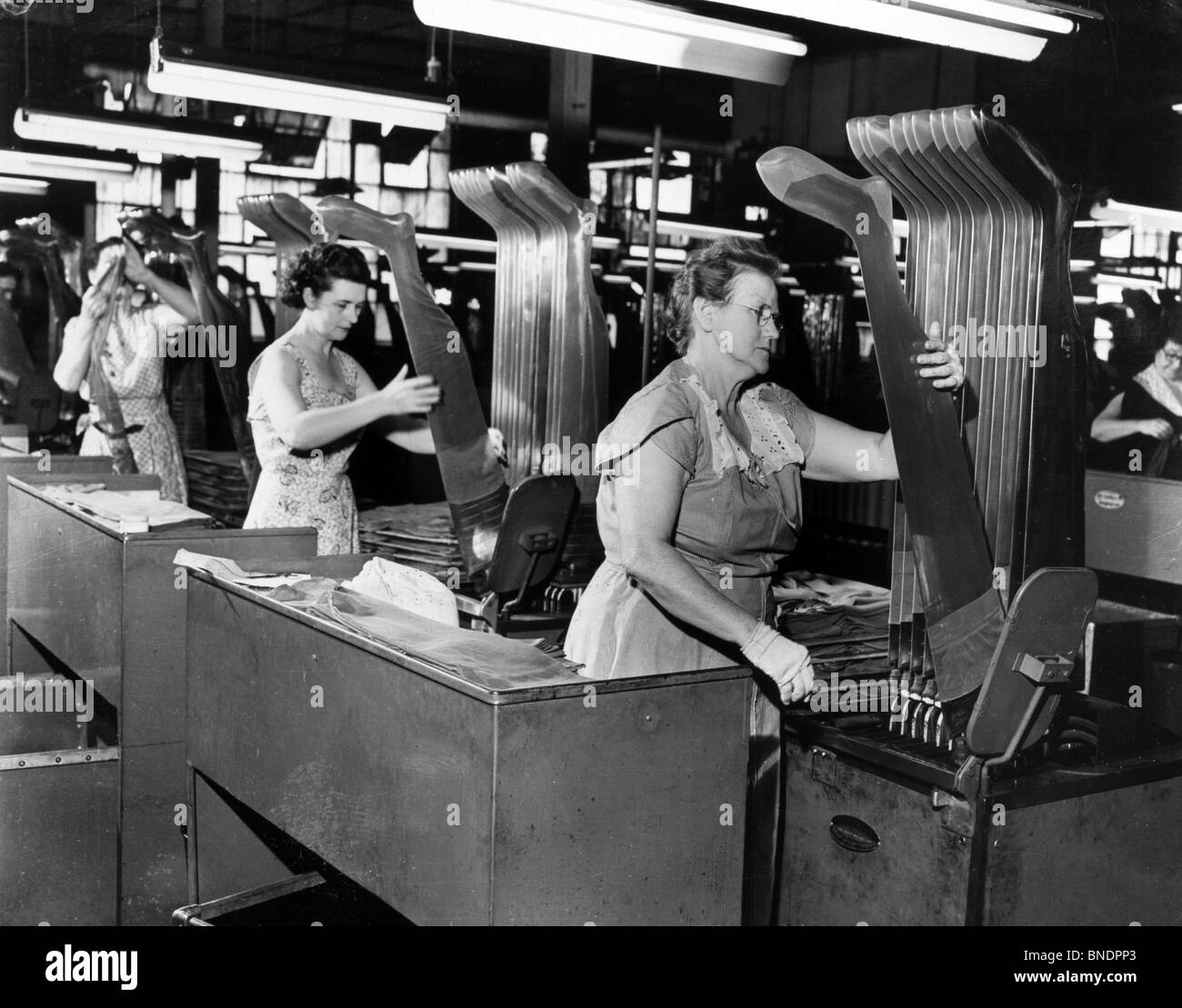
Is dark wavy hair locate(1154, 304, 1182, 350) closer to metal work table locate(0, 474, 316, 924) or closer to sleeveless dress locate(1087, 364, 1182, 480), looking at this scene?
sleeveless dress locate(1087, 364, 1182, 480)

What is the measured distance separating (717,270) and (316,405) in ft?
6.03

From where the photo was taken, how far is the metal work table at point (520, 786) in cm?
207

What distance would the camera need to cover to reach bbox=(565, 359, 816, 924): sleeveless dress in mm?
2686

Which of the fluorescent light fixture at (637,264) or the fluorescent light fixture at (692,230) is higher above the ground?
the fluorescent light fixture at (692,230)

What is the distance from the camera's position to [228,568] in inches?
124

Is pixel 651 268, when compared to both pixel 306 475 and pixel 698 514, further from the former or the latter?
pixel 698 514

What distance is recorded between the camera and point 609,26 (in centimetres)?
354

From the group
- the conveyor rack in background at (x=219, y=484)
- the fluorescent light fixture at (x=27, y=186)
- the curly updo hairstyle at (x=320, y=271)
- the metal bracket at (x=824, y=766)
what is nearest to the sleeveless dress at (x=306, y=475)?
the curly updo hairstyle at (x=320, y=271)

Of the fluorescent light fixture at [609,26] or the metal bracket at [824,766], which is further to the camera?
the fluorescent light fixture at [609,26]

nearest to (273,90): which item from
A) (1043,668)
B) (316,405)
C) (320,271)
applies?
(320,271)

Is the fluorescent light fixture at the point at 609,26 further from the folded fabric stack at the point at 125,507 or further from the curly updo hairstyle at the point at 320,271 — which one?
the folded fabric stack at the point at 125,507

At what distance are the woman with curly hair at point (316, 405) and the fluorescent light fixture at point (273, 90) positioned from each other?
733mm

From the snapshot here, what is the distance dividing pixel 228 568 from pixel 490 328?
2.70 meters

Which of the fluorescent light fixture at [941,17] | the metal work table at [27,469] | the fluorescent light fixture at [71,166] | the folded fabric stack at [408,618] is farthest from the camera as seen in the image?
the fluorescent light fixture at [71,166]
